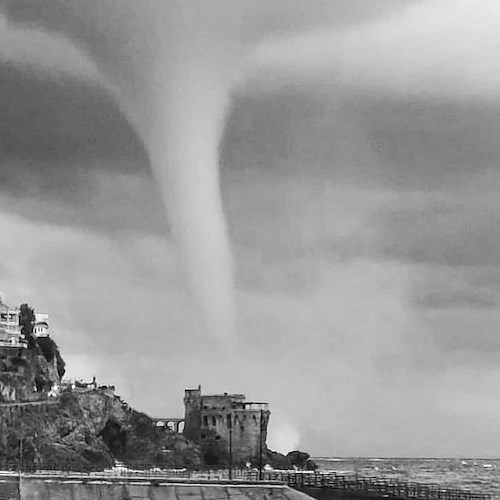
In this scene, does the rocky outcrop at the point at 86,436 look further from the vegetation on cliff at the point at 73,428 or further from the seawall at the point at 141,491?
the seawall at the point at 141,491

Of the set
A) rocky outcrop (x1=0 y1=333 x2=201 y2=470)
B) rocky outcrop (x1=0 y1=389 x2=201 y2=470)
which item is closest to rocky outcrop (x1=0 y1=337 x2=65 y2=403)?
rocky outcrop (x1=0 y1=333 x2=201 y2=470)

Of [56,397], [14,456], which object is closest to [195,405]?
[56,397]

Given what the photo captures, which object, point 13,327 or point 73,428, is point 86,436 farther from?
point 13,327

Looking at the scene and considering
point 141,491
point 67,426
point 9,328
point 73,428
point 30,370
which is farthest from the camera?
point 9,328

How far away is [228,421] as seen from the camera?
15975 centimetres

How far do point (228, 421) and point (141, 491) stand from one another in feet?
266

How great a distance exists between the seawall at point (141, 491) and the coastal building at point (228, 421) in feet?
251

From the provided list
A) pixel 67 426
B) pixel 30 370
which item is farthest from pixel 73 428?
pixel 30 370

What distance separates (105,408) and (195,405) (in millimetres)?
13484

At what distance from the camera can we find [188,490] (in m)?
79.9

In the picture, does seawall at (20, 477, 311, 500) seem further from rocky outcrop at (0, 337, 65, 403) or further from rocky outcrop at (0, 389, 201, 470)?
rocky outcrop at (0, 337, 65, 403)

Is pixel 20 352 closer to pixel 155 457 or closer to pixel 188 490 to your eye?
pixel 155 457

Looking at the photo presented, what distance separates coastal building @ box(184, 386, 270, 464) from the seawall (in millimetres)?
76491

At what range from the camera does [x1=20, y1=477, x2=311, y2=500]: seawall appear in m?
78.6
